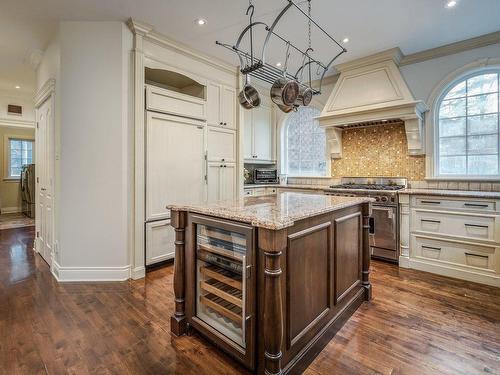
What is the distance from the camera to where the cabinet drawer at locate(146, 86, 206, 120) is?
3125 millimetres

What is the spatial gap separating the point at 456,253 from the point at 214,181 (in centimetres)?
308

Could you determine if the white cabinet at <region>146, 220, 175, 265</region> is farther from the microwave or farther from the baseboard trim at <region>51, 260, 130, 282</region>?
the microwave

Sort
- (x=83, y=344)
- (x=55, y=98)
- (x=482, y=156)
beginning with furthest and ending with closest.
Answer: (x=482, y=156) → (x=55, y=98) → (x=83, y=344)

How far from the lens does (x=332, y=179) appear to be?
461 cm

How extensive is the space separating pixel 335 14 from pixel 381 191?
209 centimetres

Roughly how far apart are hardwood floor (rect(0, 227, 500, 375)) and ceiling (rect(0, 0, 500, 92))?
2791 mm

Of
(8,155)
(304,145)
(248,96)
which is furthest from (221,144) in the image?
(8,155)

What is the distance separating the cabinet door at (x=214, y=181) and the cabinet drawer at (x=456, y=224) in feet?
8.45

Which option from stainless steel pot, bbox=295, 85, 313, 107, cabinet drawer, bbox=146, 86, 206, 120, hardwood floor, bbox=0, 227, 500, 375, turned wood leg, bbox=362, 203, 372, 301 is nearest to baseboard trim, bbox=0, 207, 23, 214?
hardwood floor, bbox=0, 227, 500, 375

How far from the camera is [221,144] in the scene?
13.1 feet

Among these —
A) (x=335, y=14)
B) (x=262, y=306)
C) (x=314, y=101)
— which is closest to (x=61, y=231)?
(x=262, y=306)

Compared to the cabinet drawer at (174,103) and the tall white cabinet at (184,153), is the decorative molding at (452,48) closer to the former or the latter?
the tall white cabinet at (184,153)

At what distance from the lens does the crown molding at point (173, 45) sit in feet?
9.54

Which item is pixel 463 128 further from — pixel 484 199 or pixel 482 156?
pixel 484 199
